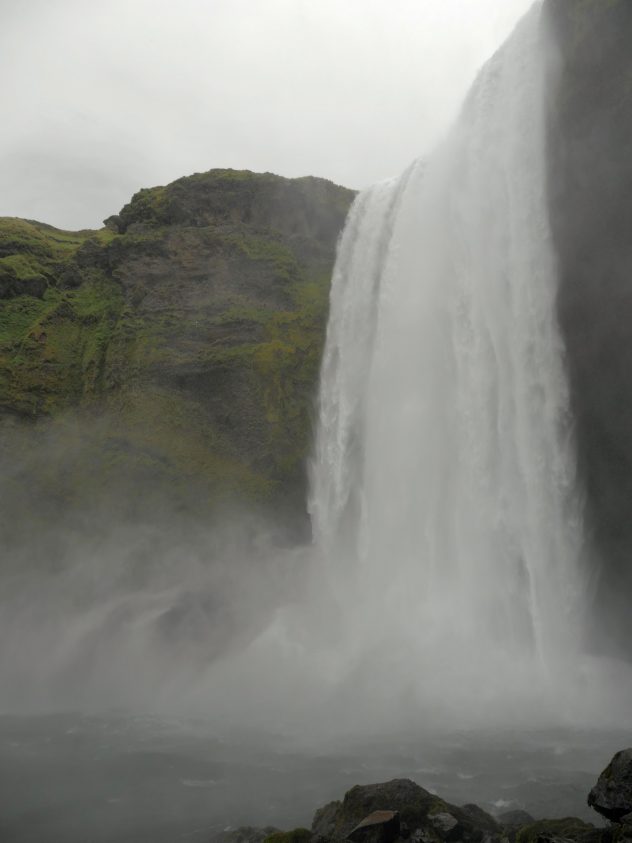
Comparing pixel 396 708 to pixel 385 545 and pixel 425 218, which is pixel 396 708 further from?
pixel 425 218

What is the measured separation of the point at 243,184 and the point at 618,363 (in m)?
25.5

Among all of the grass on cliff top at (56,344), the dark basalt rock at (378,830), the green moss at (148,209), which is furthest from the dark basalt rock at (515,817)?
the green moss at (148,209)

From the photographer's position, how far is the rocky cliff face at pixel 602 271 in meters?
24.2

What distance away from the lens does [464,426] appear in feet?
91.7

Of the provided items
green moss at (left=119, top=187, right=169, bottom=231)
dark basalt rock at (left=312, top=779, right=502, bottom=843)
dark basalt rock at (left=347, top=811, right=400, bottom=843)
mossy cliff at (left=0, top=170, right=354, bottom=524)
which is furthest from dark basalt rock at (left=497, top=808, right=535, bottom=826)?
green moss at (left=119, top=187, right=169, bottom=231)

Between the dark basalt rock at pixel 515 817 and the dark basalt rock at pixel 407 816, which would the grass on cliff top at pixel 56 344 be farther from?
the dark basalt rock at pixel 515 817

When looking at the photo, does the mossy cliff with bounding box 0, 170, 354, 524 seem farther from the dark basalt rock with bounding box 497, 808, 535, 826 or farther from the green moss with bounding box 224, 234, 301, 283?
the dark basalt rock with bounding box 497, 808, 535, 826

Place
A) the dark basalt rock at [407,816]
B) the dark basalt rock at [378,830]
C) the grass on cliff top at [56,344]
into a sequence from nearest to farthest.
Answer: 1. the dark basalt rock at [378,830]
2. the dark basalt rock at [407,816]
3. the grass on cliff top at [56,344]

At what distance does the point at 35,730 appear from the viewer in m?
23.2

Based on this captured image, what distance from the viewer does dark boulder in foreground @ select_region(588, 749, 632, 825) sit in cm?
1155

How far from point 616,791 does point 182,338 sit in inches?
1191

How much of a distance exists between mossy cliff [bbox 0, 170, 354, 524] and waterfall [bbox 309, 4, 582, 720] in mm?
3240

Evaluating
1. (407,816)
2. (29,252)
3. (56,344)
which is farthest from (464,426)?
(29,252)

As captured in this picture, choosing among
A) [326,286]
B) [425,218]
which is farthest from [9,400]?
[425,218]
